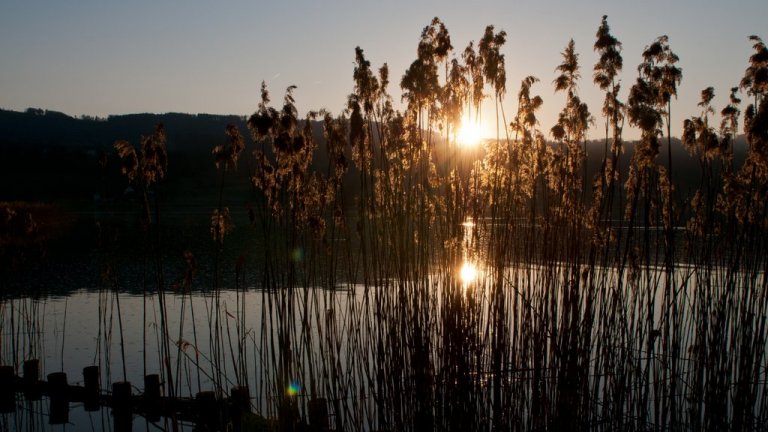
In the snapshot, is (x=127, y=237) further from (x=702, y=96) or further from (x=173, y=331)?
(x=702, y=96)

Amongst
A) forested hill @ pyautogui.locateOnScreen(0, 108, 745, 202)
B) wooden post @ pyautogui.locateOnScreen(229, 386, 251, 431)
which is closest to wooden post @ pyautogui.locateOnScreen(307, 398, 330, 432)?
wooden post @ pyautogui.locateOnScreen(229, 386, 251, 431)

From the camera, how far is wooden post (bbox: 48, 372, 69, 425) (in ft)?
23.2

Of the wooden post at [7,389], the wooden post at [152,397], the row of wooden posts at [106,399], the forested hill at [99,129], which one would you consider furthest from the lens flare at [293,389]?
the forested hill at [99,129]

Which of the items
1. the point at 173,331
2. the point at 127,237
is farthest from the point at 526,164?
the point at 127,237

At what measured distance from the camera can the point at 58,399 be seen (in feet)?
23.4

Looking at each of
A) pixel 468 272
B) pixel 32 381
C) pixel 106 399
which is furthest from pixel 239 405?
pixel 32 381

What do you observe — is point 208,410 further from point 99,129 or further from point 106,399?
point 99,129

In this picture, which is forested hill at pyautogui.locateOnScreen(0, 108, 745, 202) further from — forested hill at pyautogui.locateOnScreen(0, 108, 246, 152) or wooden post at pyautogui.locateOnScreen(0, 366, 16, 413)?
wooden post at pyautogui.locateOnScreen(0, 366, 16, 413)

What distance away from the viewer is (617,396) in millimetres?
4383

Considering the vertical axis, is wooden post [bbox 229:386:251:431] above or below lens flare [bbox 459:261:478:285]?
below

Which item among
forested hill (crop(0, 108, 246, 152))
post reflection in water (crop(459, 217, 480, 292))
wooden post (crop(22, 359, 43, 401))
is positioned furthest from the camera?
forested hill (crop(0, 108, 246, 152))

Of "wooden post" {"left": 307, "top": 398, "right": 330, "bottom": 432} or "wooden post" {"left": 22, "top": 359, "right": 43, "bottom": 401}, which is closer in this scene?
"wooden post" {"left": 307, "top": 398, "right": 330, "bottom": 432}

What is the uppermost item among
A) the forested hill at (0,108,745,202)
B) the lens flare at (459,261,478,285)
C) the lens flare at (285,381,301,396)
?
the forested hill at (0,108,745,202)

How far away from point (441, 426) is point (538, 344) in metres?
0.80
